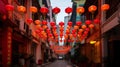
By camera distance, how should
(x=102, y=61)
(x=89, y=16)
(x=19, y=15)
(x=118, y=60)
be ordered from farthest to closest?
(x=89, y=16)
(x=19, y=15)
(x=102, y=61)
(x=118, y=60)

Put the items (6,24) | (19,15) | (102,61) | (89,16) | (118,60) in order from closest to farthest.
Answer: (6,24), (118,60), (102,61), (19,15), (89,16)

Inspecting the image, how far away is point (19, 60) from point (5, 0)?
22.6 feet

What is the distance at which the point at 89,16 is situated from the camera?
4194 cm

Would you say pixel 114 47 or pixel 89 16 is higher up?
pixel 89 16

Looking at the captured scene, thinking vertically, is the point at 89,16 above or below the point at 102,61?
above

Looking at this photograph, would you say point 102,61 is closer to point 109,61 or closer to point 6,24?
point 109,61

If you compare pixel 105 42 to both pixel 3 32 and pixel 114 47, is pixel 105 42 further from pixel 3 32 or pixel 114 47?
pixel 3 32

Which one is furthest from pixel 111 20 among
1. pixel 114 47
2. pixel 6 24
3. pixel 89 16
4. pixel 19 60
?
pixel 89 16

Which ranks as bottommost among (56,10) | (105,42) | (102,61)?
(102,61)

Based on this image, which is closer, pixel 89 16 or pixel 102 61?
pixel 102 61

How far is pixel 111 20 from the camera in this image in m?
23.2

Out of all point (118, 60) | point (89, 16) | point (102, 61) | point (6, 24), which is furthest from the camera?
point (89, 16)

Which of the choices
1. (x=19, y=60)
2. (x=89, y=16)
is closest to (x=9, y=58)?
(x=19, y=60)

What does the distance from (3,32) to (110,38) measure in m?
9.56
